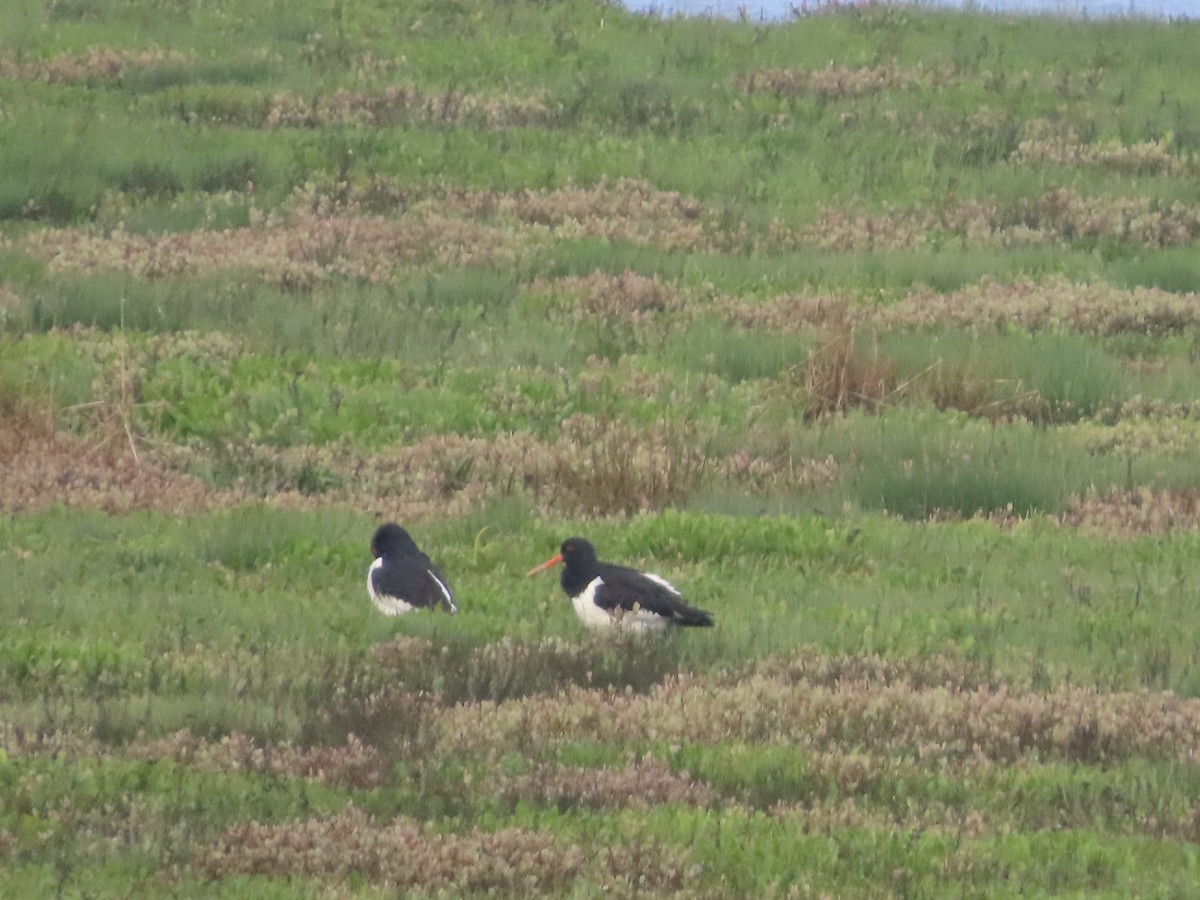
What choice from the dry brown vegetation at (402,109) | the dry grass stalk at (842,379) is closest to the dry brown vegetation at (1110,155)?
the dry brown vegetation at (402,109)

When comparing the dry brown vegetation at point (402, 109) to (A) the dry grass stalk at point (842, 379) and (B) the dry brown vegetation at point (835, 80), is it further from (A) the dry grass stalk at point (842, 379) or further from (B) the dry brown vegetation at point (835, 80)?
(A) the dry grass stalk at point (842, 379)

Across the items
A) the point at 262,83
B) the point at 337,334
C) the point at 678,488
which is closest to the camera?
the point at 678,488

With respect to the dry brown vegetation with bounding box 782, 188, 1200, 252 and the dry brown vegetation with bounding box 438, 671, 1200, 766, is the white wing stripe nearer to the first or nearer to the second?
the dry brown vegetation with bounding box 438, 671, 1200, 766

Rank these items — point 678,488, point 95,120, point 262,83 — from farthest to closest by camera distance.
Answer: point 262,83, point 95,120, point 678,488

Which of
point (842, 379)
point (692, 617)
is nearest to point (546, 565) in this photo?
point (692, 617)

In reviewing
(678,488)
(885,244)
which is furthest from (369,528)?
(885,244)

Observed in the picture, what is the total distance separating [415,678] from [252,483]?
4502 mm

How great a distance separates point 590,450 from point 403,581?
12.3ft

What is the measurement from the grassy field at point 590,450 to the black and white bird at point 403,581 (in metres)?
0.16

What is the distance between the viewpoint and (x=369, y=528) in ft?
40.4

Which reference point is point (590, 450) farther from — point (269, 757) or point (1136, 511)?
point (269, 757)

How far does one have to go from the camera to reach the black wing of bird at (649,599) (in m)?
9.95

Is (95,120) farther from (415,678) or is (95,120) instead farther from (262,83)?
(415,678)

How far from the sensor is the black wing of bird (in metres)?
9.95
